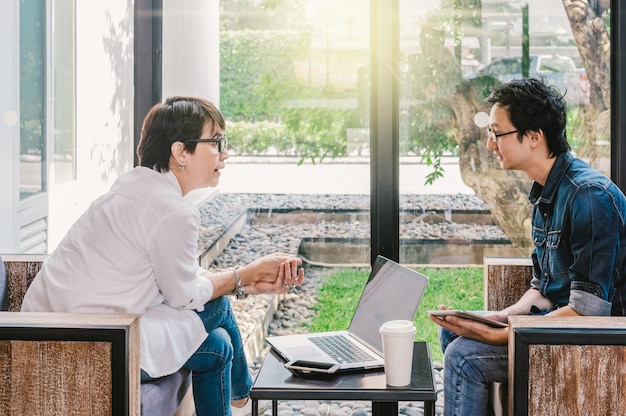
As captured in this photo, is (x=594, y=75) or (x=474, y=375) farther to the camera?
(x=594, y=75)

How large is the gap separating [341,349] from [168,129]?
2.86 feet

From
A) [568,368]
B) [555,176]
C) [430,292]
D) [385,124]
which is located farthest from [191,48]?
[568,368]

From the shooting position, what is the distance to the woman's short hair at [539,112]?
7.51 ft

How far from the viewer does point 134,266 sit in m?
2.13

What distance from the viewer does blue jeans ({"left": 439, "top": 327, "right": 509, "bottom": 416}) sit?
6.95 feet

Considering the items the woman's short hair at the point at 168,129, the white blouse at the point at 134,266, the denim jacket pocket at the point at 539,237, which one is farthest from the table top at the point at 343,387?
the woman's short hair at the point at 168,129

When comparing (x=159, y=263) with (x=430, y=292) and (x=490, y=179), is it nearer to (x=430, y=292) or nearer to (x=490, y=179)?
(x=430, y=292)

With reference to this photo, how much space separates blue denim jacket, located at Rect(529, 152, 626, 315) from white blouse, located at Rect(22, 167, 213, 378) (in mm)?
1072

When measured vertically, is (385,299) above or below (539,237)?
below

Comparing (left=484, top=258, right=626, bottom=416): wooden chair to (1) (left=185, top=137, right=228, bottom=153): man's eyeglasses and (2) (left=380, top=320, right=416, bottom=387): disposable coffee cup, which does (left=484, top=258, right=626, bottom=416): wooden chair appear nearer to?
(2) (left=380, top=320, right=416, bottom=387): disposable coffee cup

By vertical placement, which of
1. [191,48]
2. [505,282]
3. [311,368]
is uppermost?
[191,48]

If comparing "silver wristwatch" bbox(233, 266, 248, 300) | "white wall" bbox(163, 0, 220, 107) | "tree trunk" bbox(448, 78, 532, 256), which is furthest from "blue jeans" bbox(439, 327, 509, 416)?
"white wall" bbox(163, 0, 220, 107)

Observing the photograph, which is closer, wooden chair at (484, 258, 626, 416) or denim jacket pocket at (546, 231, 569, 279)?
wooden chair at (484, 258, 626, 416)

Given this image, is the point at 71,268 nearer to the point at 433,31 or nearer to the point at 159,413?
the point at 159,413
